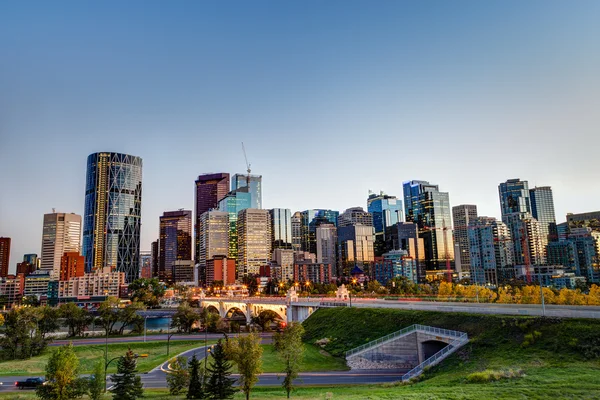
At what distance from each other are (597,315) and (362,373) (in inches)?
1118

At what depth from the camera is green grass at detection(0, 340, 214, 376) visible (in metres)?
71.2

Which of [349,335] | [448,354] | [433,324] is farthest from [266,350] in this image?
[448,354]

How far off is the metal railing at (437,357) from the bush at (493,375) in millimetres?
10828

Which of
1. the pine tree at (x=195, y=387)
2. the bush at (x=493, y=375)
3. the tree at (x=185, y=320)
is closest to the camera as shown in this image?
the bush at (x=493, y=375)

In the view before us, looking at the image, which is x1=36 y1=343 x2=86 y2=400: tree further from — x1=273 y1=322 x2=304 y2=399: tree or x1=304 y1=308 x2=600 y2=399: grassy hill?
x1=304 y1=308 x2=600 y2=399: grassy hill

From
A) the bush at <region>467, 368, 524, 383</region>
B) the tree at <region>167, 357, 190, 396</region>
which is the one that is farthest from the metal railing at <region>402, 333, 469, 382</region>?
the tree at <region>167, 357, 190, 396</region>

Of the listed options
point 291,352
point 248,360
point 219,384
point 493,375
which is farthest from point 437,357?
point 219,384

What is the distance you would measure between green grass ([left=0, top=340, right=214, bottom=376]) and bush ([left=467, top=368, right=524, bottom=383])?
162ft

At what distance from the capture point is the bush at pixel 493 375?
38.0m

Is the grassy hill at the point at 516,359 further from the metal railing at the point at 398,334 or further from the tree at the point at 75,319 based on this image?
the tree at the point at 75,319

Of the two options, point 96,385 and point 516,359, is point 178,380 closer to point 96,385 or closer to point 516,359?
point 96,385

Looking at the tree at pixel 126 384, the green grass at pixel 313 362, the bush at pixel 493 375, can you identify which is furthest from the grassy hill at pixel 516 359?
the tree at pixel 126 384

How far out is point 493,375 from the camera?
3850cm

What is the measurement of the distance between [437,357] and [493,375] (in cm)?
1337
